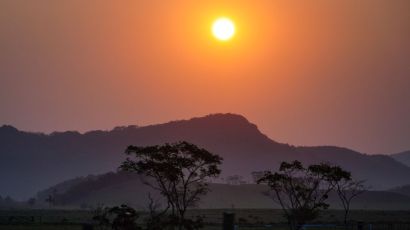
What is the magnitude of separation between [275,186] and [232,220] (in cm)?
4248

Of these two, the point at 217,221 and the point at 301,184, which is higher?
the point at 301,184

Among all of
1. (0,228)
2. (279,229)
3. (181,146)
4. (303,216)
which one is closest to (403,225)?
(303,216)

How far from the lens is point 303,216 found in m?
50.2

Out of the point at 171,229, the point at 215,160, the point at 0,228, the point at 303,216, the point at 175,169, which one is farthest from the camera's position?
the point at 0,228

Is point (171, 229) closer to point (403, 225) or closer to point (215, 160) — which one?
point (215, 160)

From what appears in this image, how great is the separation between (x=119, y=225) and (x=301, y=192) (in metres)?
39.0

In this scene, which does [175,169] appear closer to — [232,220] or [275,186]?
[275,186]

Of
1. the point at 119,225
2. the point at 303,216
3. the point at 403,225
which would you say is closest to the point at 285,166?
the point at 303,216

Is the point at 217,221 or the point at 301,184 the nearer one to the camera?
the point at 301,184

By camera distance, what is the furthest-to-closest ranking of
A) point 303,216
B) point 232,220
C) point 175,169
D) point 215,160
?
point 303,216
point 215,160
point 175,169
point 232,220

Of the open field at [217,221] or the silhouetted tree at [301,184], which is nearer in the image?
the silhouetted tree at [301,184]

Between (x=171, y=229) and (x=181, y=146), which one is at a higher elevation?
(x=181, y=146)

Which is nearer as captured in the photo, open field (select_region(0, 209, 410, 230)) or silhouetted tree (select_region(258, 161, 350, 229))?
silhouetted tree (select_region(258, 161, 350, 229))

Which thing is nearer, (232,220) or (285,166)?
(232,220)
